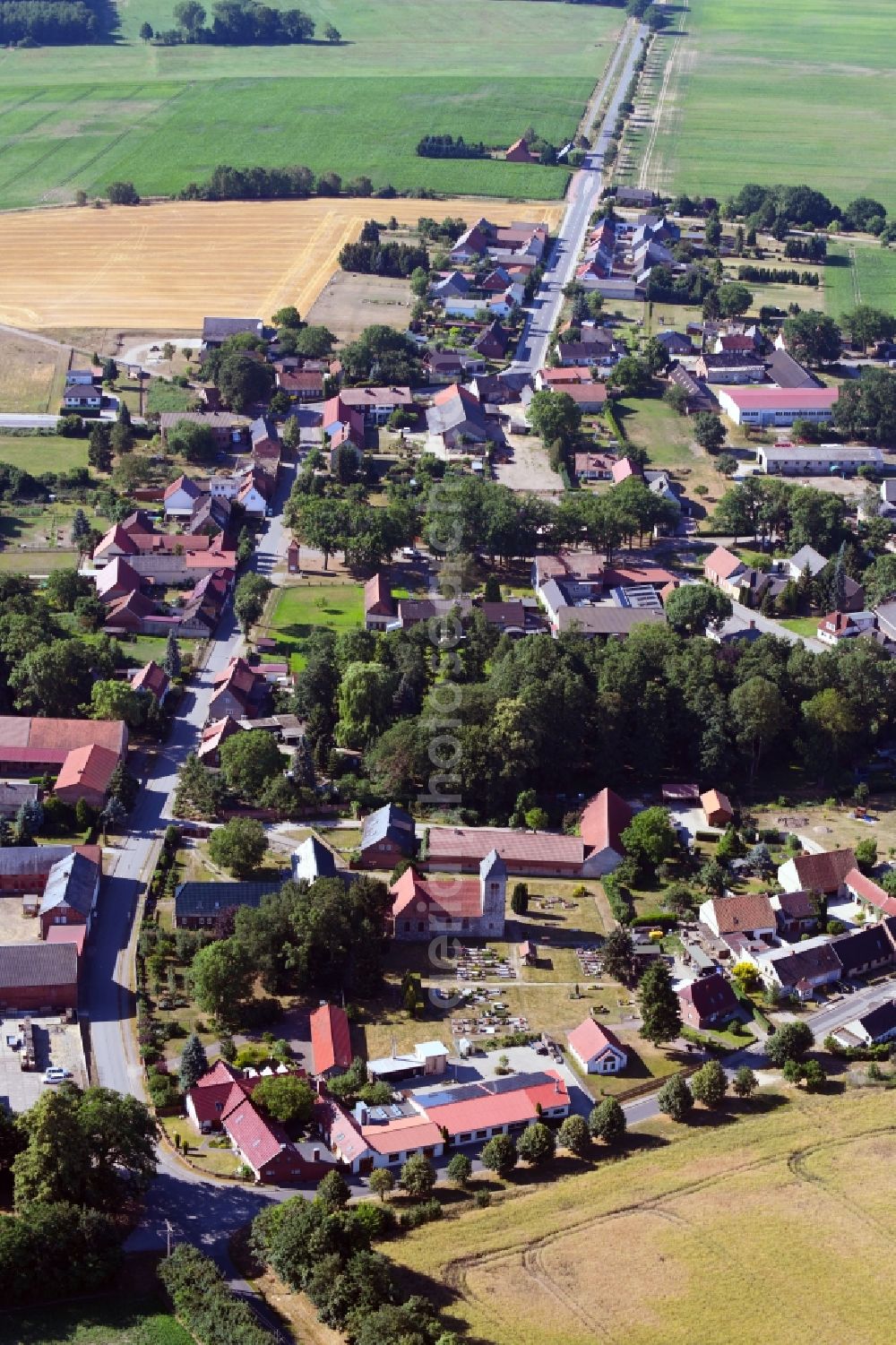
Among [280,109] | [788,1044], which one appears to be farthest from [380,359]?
[280,109]

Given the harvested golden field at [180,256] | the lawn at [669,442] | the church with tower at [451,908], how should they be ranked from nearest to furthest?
the church with tower at [451,908] < the lawn at [669,442] < the harvested golden field at [180,256]

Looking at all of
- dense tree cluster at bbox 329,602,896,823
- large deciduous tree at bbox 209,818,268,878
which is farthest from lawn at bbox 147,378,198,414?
large deciduous tree at bbox 209,818,268,878

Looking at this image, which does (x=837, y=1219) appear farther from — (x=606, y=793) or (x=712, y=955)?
(x=606, y=793)

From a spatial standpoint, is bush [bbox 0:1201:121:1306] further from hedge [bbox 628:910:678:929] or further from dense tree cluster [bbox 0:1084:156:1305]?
hedge [bbox 628:910:678:929]

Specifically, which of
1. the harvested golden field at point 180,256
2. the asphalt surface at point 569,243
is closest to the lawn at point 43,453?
the harvested golden field at point 180,256

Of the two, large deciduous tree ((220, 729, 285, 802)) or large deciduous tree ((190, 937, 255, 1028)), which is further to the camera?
large deciduous tree ((220, 729, 285, 802))

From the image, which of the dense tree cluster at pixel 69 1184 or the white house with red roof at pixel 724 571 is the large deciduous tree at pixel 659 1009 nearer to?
the dense tree cluster at pixel 69 1184

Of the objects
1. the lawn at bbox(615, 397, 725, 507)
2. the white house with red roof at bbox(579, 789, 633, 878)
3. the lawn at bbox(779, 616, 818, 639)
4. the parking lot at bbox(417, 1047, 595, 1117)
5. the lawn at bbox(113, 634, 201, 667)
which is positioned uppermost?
the lawn at bbox(615, 397, 725, 507)
